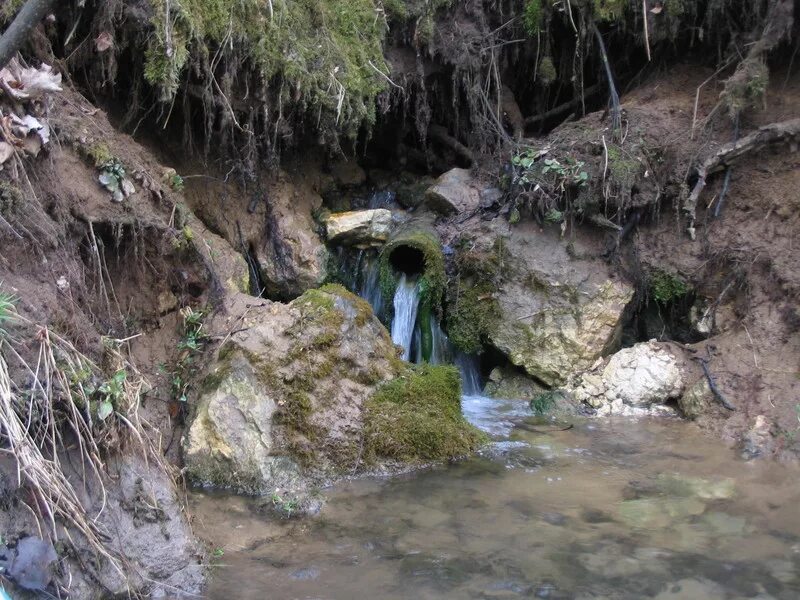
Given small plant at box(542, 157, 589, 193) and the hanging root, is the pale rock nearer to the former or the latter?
the hanging root

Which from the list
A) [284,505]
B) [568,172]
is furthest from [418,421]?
[568,172]

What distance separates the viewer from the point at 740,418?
16.5 ft

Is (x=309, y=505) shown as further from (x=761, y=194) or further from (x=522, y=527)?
(x=761, y=194)

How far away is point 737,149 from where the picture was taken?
19.6 ft

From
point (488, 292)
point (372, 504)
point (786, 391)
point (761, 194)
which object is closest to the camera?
point (372, 504)

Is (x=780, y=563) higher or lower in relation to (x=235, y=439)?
lower

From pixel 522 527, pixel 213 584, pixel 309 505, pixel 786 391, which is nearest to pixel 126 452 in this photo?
pixel 213 584

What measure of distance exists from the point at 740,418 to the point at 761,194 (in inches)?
82.5

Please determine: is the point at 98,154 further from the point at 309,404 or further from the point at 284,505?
the point at 284,505

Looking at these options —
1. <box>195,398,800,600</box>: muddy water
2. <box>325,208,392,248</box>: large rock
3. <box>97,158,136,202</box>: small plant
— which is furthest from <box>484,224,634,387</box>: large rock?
<box>97,158,136,202</box>: small plant

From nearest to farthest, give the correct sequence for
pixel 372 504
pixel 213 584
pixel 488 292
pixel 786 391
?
pixel 213 584
pixel 372 504
pixel 786 391
pixel 488 292

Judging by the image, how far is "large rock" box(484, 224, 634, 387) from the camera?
241 inches

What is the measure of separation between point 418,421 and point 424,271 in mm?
2158

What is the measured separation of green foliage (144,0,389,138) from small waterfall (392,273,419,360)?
152 centimetres
